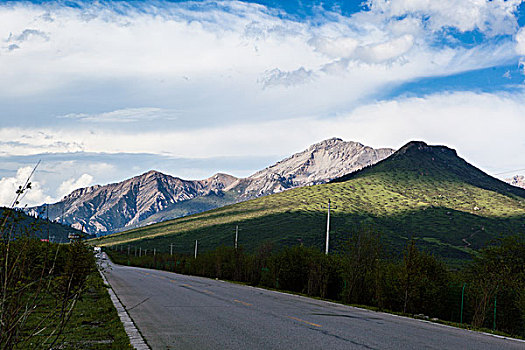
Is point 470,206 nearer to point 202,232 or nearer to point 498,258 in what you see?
point 202,232

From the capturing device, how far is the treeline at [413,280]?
19.3 meters

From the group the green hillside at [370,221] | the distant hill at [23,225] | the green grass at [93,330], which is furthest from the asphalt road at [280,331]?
the green hillside at [370,221]

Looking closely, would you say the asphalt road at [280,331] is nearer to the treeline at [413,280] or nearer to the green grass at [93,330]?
the green grass at [93,330]

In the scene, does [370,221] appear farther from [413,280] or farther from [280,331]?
[280,331]

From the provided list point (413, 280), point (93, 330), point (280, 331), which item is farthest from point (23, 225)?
point (413, 280)

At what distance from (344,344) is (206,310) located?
8.06 meters

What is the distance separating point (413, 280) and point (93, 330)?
569 inches

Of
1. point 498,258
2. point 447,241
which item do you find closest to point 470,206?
point 447,241

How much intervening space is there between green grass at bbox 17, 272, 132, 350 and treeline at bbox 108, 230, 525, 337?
1277cm

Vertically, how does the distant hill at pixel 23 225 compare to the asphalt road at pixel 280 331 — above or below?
above

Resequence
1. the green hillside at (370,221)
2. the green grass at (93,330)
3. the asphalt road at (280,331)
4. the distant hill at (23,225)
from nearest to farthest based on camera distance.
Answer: the distant hill at (23,225) < the green grass at (93,330) < the asphalt road at (280,331) < the green hillside at (370,221)

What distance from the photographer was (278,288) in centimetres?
3422

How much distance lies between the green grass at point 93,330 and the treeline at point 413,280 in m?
12.8

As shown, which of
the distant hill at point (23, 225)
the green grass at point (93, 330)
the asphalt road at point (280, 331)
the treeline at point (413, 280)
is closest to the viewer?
the distant hill at point (23, 225)
